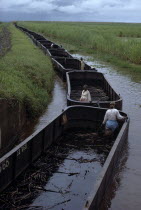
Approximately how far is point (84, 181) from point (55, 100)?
872cm

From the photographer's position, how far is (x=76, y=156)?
388 inches

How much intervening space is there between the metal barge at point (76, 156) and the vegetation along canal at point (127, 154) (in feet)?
1.66

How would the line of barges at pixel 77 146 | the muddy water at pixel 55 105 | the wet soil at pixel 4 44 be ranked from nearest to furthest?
the line of barges at pixel 77 146 → the muddy water at pixel 55 105 → the wet soil at pixel 4 44

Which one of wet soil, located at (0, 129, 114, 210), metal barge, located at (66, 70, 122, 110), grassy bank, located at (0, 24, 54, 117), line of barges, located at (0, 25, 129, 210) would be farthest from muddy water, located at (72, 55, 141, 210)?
grassy bank, located at (0, 24, 54, 117)

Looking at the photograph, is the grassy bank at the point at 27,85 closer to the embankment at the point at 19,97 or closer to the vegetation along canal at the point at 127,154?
the embankment at the point at 19,97

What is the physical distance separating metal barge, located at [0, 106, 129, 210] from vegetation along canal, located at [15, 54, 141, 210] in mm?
507

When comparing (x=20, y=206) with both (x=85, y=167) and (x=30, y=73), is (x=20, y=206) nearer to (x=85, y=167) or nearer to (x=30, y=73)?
(x=85, y=167)

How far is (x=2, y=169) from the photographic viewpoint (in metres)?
7.12

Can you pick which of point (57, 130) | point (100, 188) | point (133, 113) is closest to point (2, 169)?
point (100, 188)

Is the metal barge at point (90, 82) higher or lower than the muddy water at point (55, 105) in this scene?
higher

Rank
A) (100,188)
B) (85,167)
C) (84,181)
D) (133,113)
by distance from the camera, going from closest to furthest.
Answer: (100,188) → (84,181) → (85,167) → (133,113)

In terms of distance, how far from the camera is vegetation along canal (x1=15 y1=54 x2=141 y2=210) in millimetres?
7817

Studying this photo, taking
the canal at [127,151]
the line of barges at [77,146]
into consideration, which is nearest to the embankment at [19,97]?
the canal at [127,151]

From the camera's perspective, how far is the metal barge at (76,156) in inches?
285
